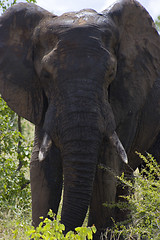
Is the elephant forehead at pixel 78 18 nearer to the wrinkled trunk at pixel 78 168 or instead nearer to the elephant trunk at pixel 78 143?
the elephant trunk at pixel 78 143

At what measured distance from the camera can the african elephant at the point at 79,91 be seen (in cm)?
384

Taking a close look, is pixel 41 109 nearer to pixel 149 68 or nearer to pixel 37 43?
pixel 37 43

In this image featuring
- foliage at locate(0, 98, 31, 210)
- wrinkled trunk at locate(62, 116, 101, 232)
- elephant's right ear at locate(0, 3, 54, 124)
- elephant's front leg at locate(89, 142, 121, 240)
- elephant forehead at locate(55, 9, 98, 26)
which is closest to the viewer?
wrinkled trunk at locate(62, 116, 101, 232)

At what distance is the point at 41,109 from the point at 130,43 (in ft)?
3.15

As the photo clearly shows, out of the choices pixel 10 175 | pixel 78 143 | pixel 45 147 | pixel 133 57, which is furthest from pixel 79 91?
pixel 10 175

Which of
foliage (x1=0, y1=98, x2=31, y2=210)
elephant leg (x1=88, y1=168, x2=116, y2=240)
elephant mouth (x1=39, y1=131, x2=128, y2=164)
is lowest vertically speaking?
elephant leg (x1=88, y1=168, x2=116, y2=240)

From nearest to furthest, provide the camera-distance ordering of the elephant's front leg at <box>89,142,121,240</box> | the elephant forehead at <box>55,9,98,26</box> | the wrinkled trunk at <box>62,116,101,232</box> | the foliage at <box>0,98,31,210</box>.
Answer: the wrinkled trunk at <box>62,116,101,232</box> < the elephant forehead at <box>55,9,98,26</box> < the elephant's front leg at <box>89,142,121,240</box> < the foliage at <box>0,98,31,210</box>

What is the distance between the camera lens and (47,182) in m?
4.20

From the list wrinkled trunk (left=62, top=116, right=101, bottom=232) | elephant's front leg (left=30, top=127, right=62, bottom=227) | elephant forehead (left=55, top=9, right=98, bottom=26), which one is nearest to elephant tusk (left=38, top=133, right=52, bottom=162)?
wrinkled trunk (left=62, top=116, right=101, bottom=232)

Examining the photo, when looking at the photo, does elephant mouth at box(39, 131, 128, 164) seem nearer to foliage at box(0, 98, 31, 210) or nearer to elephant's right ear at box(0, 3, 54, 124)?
elephant's right ear at box(0, 3, 54, 124)

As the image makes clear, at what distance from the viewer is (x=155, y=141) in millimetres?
5523

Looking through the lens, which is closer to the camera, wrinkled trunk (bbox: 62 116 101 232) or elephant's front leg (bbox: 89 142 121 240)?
wrinkled trunk (bbox: 62 116 101 232)

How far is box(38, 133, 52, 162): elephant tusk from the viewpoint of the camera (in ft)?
12.6

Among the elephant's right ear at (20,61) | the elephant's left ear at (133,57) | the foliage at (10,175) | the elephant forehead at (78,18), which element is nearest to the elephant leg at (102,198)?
the elephant's left ear at (133,57)
